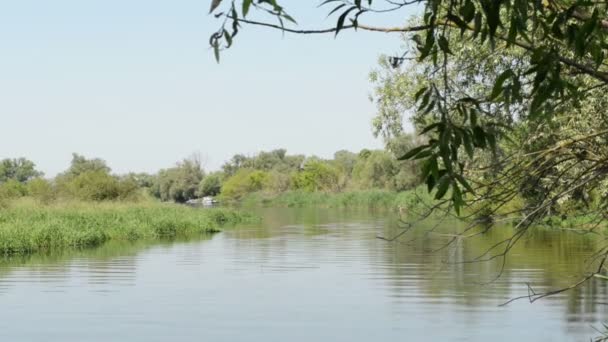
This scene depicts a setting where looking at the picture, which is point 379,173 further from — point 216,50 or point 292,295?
point 216,50

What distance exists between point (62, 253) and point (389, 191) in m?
33.0

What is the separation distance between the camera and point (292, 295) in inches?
582

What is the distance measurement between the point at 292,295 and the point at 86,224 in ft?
43.5

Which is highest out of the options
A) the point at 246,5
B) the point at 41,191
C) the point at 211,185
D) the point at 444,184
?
the point at 211,185

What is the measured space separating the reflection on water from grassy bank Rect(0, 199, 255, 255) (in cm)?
125

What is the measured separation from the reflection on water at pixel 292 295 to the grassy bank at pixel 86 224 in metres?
1.25

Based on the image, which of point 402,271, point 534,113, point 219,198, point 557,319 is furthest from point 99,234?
point 219,198

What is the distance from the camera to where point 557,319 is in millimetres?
12016

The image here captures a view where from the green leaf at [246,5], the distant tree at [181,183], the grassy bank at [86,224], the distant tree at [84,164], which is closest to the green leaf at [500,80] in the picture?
the green leaf at [246,5]

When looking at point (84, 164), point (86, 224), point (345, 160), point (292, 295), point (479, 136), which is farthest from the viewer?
point (345, 160)

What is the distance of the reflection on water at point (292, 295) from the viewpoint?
37.8ft

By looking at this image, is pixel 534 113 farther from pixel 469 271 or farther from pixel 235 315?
pixel 469 271

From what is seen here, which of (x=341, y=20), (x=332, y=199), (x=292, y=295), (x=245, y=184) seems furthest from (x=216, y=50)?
(x=245, y=184)

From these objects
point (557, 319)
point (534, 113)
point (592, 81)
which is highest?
point (592, 81)
